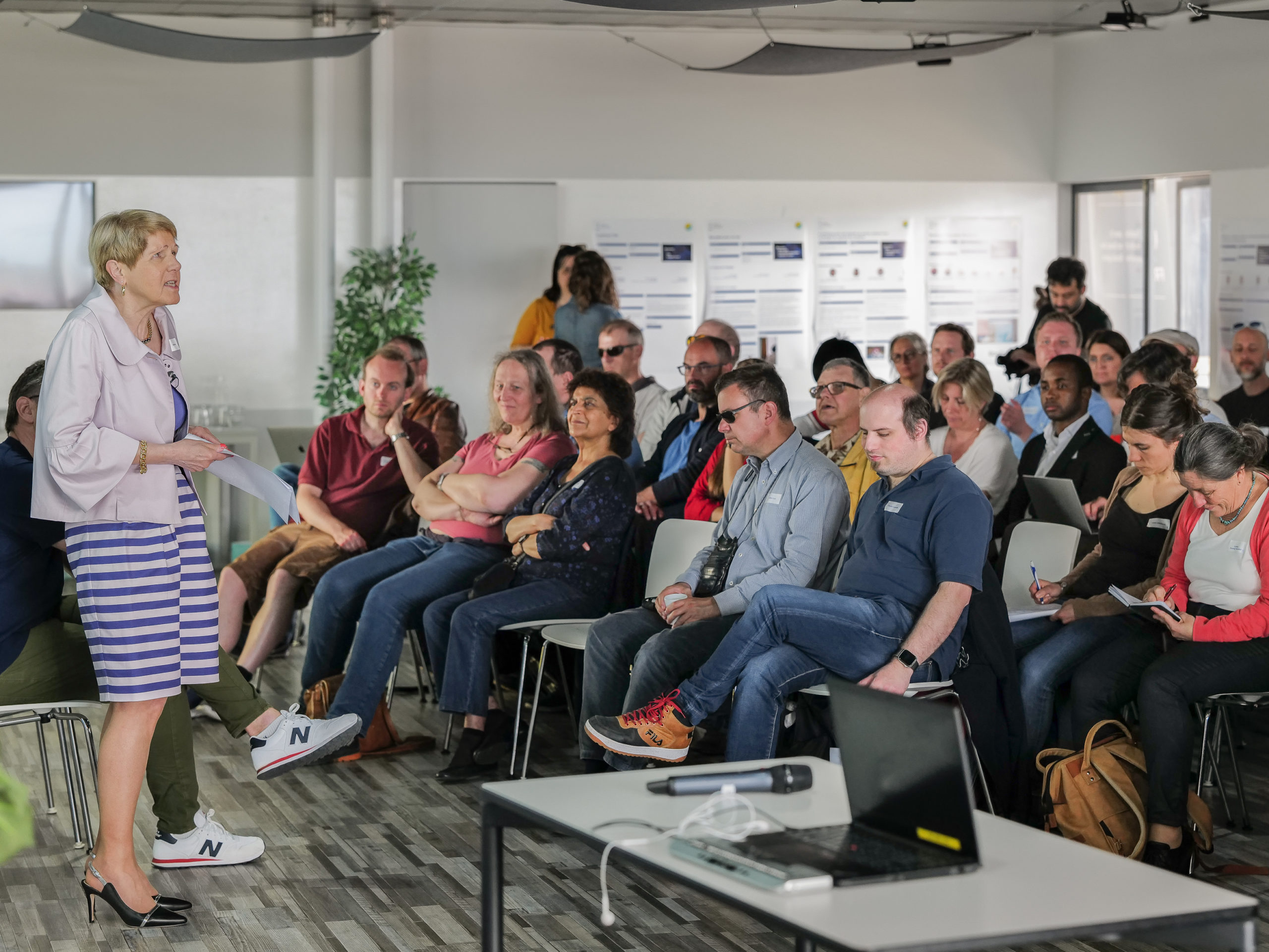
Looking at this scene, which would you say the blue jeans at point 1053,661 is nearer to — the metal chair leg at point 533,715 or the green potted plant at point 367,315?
the metal chair leg at point 533,715

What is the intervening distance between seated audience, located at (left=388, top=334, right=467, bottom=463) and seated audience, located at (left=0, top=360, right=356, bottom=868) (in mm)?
2248

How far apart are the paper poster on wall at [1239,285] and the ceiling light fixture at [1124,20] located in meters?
1.33

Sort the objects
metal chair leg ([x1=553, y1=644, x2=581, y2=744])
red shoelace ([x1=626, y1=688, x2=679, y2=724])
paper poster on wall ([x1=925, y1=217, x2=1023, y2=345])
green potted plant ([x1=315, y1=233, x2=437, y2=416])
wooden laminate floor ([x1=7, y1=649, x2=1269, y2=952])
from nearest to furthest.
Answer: wooden laminate floor ([x1=7, y1=649, x2=1269, y2=952]) < red shoelace ([x1=626, y1=688, x2=679, y2=724]) < metal chair leg ([x1=553, y1=644, x2=581, y2=744]) < green potted plant ([x1=315, y1=233, x2=437, y2=416]) < paper poster on wall ([x1=925, y1=217, x2=1023, y2=345])

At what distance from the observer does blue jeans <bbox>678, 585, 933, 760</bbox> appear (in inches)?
163

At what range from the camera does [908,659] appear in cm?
404

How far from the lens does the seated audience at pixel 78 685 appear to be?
400 centimetres

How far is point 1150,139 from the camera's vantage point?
992cm

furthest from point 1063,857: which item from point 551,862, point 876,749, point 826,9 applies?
point 826,9

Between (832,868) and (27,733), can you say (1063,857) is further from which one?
(27,733)

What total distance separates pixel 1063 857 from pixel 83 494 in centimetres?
232

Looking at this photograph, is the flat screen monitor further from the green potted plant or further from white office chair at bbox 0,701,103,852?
white office chair at bbox 0,701,103,852

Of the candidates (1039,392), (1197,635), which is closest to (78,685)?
(1197,635)

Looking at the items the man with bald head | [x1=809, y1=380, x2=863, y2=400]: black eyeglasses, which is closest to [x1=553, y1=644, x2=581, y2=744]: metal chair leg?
[x1=809, y1=380, x2=863, y2=400]: black eyeglasses

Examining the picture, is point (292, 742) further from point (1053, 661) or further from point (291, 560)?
point (1053, 661)
